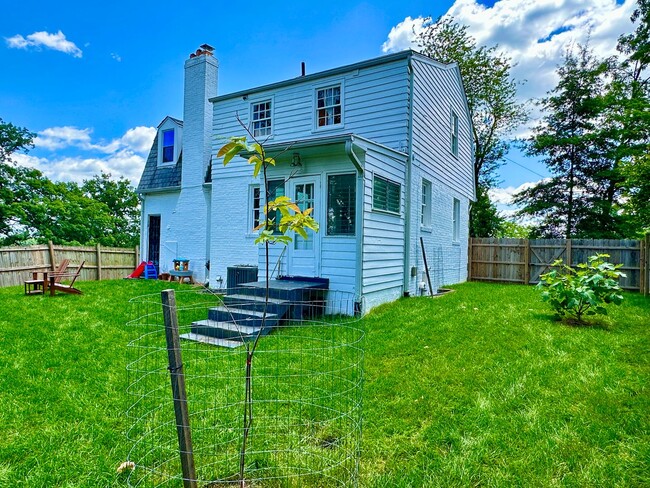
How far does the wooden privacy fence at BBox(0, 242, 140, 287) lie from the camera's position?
36.5 ft

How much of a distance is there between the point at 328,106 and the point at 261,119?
2.23m

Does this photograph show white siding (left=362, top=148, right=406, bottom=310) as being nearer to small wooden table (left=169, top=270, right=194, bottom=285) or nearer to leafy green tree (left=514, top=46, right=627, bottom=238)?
small wooden table (left=169, top=270, right=194, bottom=285)

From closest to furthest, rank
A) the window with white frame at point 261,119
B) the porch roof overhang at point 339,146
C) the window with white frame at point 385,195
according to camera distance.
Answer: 1. the porch roof overhang at point 339,146
2. the window with white frame at point 385,195
3. the window with white frame at point 261,119

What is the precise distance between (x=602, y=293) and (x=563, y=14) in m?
12.6

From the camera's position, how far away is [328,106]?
31.2 feet

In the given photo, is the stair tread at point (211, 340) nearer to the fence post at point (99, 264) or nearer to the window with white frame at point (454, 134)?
the fence post at point (99, 264)

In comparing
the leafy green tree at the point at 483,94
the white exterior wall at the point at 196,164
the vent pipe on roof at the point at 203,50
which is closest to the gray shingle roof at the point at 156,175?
the white exterior wall at the point at 196,164

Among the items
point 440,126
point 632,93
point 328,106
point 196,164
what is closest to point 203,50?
point 196,164

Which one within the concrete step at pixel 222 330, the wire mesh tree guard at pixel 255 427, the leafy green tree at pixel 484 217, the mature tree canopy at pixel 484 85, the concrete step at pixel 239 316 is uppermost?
the mature tree canopy at pixel 484 85

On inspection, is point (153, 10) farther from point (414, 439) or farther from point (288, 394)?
point (414, 439)

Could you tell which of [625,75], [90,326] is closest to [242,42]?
[90,326]

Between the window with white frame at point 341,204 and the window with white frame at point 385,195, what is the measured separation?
0.45 meters

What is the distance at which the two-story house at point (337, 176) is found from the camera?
7160mm

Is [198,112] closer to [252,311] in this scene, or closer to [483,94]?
[252,311]
